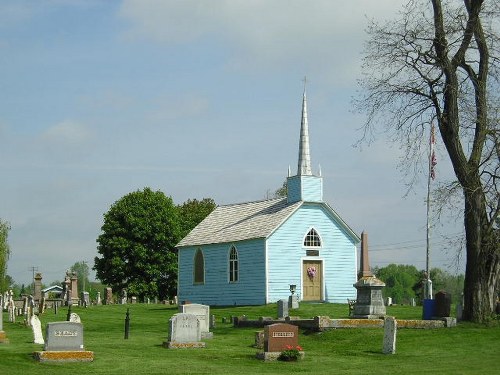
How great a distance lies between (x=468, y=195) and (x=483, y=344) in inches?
236

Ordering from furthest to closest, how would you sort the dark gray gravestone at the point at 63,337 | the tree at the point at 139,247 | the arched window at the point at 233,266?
the tree at the point at 139,247 < the arched window at the point at 233,266 < the dark gray gravestone at the point at 63,337

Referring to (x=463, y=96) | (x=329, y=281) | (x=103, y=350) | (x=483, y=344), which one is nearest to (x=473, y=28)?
(x=463, y=96)

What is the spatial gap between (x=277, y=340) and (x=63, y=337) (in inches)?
227

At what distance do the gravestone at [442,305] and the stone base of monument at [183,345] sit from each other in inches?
381

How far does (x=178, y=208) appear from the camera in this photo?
7681cm

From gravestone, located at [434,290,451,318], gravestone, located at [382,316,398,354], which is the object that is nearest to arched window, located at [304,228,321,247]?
gravestone, located at [434,290,451,318]

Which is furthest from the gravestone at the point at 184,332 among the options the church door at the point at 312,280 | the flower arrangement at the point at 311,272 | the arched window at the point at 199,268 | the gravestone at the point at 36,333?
the arched window at the point at 199,268

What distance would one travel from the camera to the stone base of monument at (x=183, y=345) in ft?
82.5

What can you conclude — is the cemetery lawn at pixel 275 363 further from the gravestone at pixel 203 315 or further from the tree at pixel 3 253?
the tree at pixel 3 253

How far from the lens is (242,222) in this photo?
49.5 metres

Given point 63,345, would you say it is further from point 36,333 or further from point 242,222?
point 242,222

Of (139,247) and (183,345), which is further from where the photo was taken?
(139,247)

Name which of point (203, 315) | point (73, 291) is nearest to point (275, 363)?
point (203, 315)

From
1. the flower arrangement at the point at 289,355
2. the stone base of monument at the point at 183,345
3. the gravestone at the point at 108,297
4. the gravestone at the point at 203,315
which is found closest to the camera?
the flower arrangement at the point at 289,355
